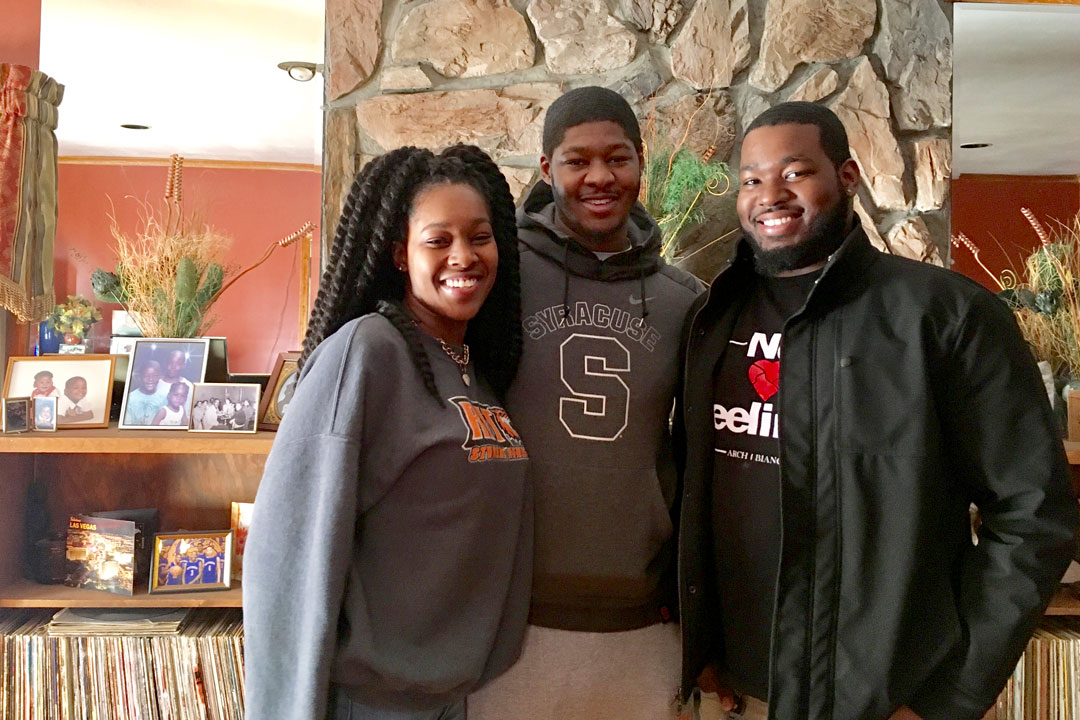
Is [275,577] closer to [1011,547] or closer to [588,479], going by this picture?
[588,479]

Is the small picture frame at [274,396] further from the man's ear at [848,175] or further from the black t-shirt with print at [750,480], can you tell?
the man's ear at [848,175]

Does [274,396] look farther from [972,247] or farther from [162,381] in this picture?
[972,247]

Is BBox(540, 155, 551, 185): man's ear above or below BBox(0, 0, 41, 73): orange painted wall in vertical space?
below

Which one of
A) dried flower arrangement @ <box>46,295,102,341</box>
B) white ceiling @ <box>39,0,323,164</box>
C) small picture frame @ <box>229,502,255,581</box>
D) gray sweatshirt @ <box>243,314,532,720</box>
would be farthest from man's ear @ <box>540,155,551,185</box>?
dried flower arrangement @ <box>46,295,102,341</box>

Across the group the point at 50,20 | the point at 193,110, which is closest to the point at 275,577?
the point at 50,20

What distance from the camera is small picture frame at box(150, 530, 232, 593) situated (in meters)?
2.08

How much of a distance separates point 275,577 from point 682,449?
2.54 ft

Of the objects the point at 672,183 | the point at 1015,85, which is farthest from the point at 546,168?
the point at 1015,85

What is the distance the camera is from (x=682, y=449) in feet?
5.19

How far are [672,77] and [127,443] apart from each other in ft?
5.53

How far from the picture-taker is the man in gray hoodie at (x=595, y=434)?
1.41 metres

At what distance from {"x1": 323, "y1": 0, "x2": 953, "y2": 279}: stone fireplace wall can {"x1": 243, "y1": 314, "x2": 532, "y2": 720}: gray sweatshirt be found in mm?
1174

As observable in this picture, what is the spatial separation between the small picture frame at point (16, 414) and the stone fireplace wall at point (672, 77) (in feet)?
2.90

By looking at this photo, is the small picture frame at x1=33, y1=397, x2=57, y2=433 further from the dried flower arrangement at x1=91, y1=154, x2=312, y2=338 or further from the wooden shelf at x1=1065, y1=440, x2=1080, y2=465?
the wooden shelf at x1=1065, y1=440, x2=1080, y2=465
